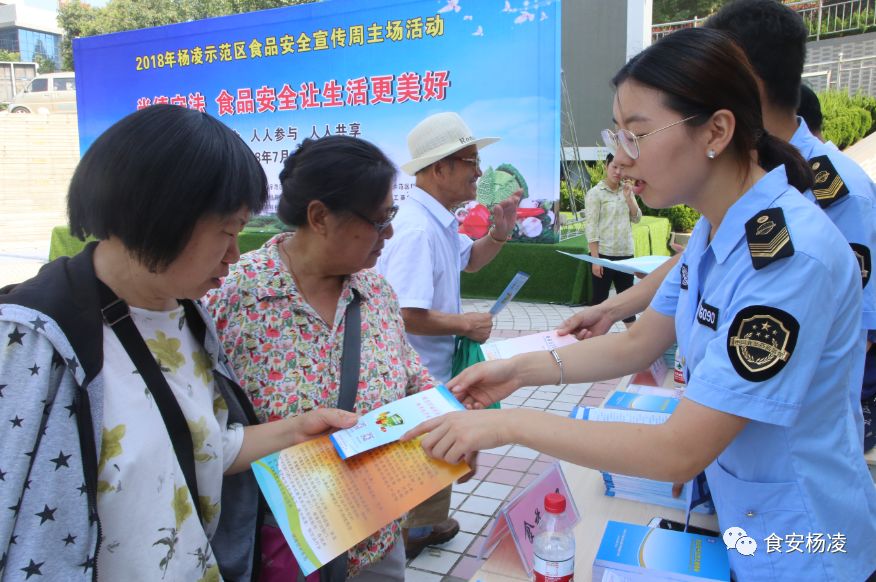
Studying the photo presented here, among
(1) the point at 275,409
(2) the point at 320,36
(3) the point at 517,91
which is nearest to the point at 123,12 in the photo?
(2) the point at 320,36

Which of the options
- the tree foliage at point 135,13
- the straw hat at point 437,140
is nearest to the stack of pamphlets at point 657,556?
the straw hat at point 437,140

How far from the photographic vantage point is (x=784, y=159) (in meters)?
1.35

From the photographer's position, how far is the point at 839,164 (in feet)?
6.36

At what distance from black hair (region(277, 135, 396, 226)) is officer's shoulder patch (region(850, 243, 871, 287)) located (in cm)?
138

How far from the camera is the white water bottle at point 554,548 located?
3.88 ft

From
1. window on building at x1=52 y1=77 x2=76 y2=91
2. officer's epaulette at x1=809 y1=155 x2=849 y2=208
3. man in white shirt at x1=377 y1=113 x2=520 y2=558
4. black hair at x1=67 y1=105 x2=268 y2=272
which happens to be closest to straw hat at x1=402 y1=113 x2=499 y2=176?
man in white shirt at x1=377 y1=113 x2=520 y2=558

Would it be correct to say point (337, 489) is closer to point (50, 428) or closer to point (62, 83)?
point (50, 428)

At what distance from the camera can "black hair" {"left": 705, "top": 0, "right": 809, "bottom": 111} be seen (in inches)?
75.9

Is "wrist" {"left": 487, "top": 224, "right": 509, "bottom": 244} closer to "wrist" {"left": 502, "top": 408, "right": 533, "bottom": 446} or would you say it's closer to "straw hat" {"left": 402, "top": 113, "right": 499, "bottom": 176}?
"straw hat" {"left": 402, "top": 113, "right": 499, "bottom": 176}

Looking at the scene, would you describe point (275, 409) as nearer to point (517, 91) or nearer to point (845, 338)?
point (845, 338)

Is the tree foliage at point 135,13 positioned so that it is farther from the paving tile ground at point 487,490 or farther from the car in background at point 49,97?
the paving tile ground at point 487,490

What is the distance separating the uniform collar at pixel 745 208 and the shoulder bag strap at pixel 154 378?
1.08 m

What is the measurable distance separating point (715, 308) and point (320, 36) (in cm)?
774

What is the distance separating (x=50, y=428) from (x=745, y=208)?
1.27 meters
